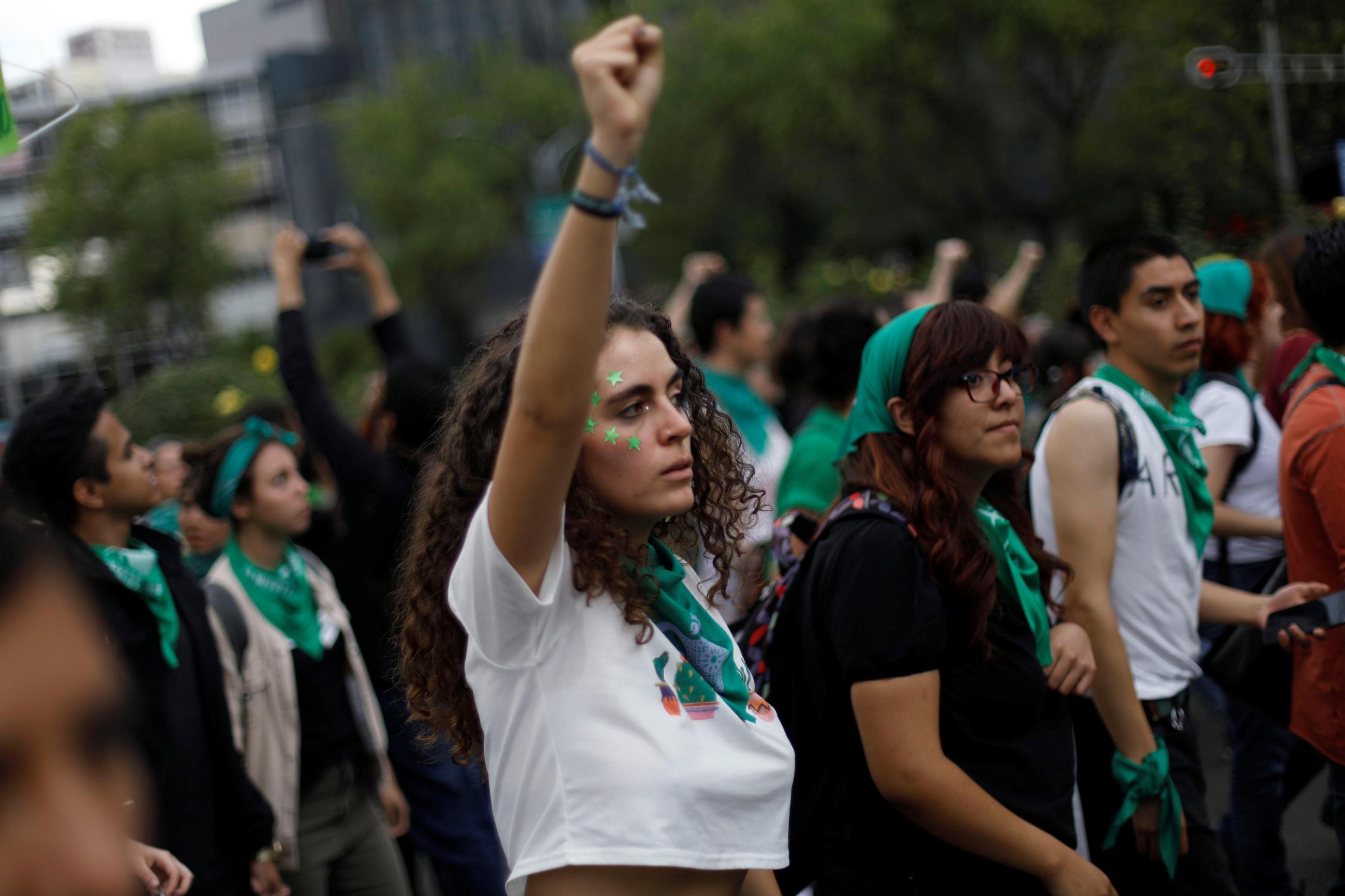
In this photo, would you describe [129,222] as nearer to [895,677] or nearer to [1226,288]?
[1226,288]

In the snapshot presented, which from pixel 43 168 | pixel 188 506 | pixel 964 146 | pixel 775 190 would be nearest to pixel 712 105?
pixel 775 190

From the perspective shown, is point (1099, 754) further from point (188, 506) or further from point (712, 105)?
point (712, 105)

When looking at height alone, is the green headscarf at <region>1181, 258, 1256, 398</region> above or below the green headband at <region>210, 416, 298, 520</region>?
above

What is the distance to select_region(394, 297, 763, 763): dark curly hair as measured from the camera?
6.35 ft

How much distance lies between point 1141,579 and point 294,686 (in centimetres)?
270

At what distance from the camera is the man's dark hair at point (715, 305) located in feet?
17.8

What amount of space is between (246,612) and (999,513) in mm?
2540

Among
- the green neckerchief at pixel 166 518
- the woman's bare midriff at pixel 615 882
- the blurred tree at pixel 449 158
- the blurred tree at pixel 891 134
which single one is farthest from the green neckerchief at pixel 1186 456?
the blurred tree at pixel 449 158

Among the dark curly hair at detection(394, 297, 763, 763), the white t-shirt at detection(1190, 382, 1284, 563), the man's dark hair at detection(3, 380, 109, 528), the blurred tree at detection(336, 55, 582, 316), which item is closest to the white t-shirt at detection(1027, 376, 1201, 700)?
the white t-shirt at detection(1190, 382, 1284, 563)

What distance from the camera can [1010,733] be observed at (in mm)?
2623

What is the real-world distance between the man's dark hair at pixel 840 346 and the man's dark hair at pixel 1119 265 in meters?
0.96

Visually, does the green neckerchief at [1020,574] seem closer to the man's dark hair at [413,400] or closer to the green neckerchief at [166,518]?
the man's dark hair at [413,400]

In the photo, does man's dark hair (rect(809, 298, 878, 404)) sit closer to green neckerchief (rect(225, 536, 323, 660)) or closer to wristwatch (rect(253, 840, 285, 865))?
green neckerchief (rect(225, 536, 323, 660))

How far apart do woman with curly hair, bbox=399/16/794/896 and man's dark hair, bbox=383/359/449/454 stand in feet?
6.39
